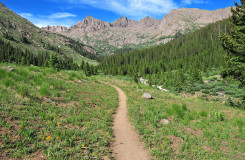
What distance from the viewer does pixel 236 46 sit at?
1414 centimetres

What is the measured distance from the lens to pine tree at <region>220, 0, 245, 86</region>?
1378 centimetres

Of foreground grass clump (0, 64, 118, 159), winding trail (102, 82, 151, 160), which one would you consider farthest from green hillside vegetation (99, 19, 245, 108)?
foreground grass clump (0, 64, 118, 159)

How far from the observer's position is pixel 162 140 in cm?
645

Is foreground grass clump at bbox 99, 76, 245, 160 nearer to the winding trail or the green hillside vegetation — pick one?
the winding trail

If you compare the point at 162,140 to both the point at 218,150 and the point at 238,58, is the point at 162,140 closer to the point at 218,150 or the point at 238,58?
the point at 218,150

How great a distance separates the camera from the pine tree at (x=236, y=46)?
45.2ft

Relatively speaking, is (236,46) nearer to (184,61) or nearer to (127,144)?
(127,144)

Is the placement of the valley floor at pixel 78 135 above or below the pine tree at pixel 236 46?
below

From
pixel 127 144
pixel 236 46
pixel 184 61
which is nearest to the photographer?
pixel 127 144

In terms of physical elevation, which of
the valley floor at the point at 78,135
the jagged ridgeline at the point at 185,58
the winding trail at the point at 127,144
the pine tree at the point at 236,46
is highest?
the jagged ridgeline at the point at 185,58

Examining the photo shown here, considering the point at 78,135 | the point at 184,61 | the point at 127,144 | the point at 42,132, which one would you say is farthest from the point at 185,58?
the point at 42,132

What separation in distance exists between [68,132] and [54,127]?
765mm

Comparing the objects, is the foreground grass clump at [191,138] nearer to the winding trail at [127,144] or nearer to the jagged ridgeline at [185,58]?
the winding trail at [127,144]

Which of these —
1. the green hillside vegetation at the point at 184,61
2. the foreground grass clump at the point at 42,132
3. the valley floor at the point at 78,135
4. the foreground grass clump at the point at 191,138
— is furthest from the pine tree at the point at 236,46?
the green hillside vegetation at the point at 184,61
